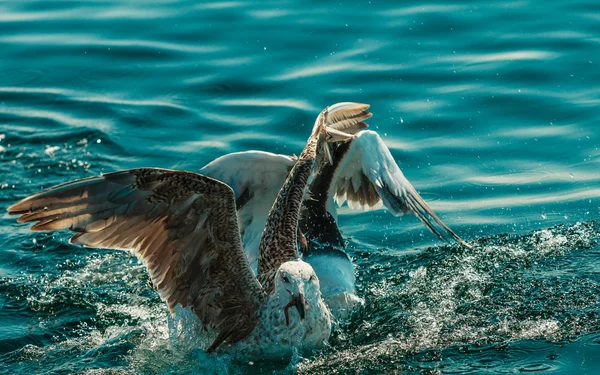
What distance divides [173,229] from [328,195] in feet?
6.64

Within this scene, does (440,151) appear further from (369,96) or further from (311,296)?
(311,296)

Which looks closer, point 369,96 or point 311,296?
point 311,296

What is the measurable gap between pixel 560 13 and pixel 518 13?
554 mm

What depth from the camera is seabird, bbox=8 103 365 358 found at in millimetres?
6359

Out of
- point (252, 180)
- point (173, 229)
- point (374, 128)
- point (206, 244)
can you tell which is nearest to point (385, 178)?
point (252, 180)

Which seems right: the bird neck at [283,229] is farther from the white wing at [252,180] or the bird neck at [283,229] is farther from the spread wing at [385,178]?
the spread wing at [385,178]

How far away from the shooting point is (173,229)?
22.1 ft

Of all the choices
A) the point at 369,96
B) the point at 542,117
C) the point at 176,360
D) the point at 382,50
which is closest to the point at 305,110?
the point at 369,96

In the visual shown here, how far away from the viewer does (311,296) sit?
6434 mm

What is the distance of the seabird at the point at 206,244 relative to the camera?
6.36 meters

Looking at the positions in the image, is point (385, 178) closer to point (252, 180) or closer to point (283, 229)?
point (252, 180)

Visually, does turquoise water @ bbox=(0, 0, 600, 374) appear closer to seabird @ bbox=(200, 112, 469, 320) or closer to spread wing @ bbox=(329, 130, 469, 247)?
seabird @ bbox=(200, 112, 469, 320)

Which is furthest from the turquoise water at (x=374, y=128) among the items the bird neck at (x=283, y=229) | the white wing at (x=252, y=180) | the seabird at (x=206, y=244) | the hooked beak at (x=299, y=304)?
the white wing at (x=252, y=180)

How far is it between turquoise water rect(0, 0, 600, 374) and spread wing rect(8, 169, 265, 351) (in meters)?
0.43
